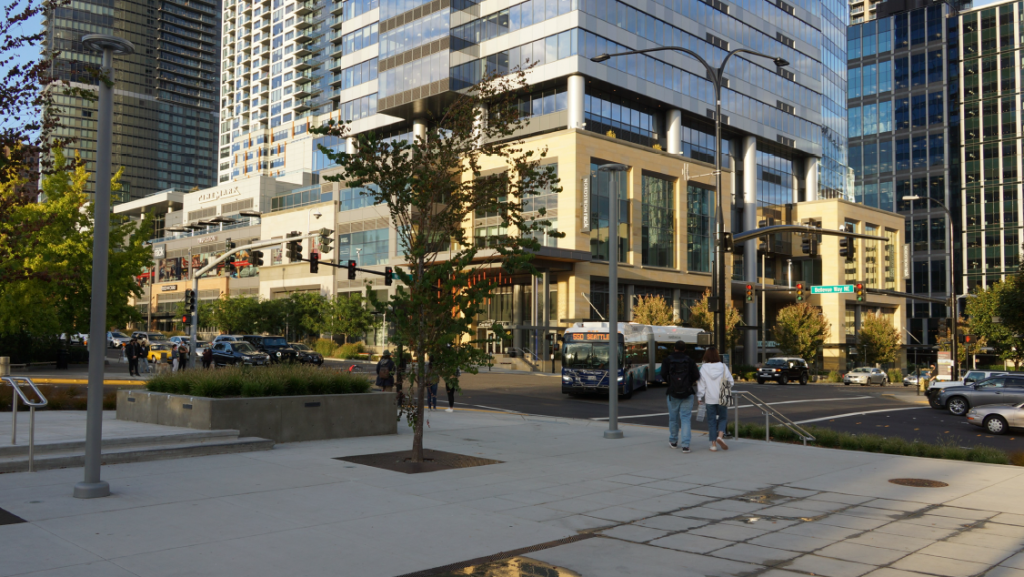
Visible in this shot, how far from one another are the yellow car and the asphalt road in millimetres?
21515

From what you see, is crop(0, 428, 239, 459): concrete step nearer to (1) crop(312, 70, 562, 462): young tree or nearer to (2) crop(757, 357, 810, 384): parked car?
(1) crop(312, 70, 562, 462): young tree

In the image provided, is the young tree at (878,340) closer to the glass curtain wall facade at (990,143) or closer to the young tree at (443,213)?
the glass curtain wall facade at (990,143)

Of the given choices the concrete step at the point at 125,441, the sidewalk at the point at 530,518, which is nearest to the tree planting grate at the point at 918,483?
the sidewalk at the point at 530,518

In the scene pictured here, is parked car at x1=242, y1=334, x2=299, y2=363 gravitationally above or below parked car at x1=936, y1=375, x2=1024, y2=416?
above

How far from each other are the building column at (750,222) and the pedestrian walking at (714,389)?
63869 mm

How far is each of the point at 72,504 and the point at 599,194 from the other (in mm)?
55058

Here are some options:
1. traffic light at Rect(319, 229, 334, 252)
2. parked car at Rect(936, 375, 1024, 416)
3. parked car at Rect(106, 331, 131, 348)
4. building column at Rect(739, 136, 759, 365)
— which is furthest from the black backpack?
building column at Rect(739, 136, 759, 365)

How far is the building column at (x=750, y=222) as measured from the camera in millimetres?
75438

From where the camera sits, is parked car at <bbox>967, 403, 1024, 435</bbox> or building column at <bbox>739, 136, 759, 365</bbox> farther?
building column at <bbox>739, 136, 759, 365</bbox>

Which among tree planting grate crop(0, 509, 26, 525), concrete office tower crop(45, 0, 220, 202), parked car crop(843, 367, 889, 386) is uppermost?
concrete office tower crop(45, 0, 220, 202)

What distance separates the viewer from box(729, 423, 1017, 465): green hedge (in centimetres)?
1378

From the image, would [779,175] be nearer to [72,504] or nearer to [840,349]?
[840,349]

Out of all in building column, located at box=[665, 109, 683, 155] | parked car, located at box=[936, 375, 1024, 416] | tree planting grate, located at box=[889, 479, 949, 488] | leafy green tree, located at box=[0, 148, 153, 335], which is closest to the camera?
tree planting grate, located at box=[889, 479, 949, 488]

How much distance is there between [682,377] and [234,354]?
33974 millimetres
